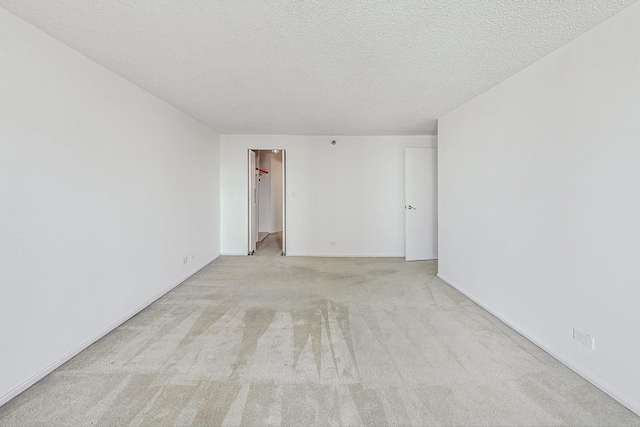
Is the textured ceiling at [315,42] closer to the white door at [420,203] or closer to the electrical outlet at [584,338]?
the white door at [420,203]

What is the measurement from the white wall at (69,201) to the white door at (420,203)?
3896mm

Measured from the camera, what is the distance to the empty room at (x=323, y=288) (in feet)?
4.93

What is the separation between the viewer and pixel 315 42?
6.03 ft

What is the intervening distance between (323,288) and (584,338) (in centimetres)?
240

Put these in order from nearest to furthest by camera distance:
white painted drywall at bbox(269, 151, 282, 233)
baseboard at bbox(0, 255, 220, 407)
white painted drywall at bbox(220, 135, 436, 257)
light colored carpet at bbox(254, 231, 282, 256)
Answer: baseboard at bbox(0, 255, 220, 407)
white painted drywall at bbox(220, 135, 436, 257)
light colored carpet at bbox(254, 231, 282, 256)
white painted drywall at bbox(269, 151, 282, 233)

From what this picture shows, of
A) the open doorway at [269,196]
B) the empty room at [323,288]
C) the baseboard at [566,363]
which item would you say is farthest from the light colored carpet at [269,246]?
the baseboard at [566,363]

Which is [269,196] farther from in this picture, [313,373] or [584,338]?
[584,338]

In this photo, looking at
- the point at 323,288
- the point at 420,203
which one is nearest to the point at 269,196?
the point at 420,203

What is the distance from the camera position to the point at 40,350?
1694mm

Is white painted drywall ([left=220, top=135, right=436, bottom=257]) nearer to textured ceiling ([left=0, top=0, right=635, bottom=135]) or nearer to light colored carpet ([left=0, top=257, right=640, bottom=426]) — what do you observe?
textured ceiling ([left=0, top=0, right=635, bottom=135])

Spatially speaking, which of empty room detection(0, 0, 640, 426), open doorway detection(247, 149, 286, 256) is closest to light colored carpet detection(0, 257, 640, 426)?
empty room detection(0, 0, 640, 426)

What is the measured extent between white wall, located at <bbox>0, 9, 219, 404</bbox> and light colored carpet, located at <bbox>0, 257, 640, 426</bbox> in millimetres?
292

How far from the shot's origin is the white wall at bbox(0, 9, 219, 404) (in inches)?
61.4

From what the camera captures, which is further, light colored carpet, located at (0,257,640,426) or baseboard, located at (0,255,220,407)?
baseboard, located at (0,255,220,407)
